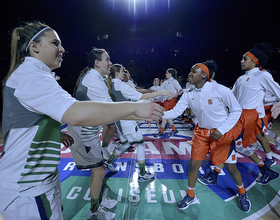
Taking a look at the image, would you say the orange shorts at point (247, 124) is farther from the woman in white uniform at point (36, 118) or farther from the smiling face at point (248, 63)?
the woman in white uniform at point (36, 118)

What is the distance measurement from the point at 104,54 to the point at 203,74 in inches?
55.5

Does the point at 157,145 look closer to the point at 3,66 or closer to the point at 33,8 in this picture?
the point at 33,8

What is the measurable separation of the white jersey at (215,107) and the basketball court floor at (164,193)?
44.6 inches

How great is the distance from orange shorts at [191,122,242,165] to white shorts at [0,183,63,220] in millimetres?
1825

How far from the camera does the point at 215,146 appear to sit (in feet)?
7.53

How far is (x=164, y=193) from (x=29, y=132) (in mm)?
2335

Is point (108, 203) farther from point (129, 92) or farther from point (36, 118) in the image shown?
point (36, 118)

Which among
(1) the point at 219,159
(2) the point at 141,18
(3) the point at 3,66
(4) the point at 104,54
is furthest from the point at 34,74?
(3) the point at 3,66

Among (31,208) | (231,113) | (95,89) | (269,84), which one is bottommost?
(31,208)

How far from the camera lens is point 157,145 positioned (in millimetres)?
4801

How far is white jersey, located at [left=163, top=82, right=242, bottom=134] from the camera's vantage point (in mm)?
2219

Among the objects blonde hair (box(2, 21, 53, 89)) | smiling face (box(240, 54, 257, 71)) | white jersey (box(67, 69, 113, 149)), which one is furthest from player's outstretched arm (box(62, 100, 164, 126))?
smiling face (box(240, 54, 257, 71))

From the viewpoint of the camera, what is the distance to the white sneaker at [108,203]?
2369mm

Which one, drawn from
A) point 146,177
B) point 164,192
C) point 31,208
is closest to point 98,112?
point 31,208
